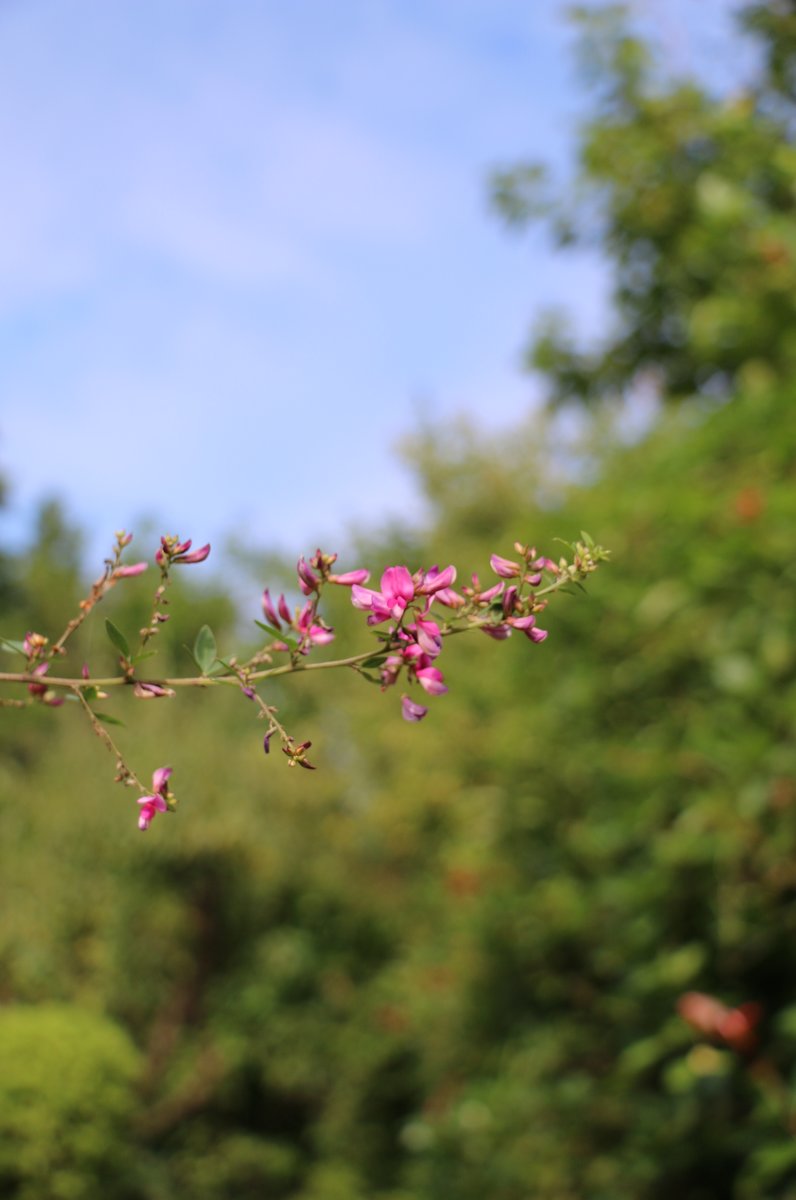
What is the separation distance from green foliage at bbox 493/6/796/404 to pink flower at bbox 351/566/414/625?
3407 mm

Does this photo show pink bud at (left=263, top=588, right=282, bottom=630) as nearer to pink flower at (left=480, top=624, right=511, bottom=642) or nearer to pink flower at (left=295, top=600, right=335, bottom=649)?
pink flower at (left=295, top=600, right=335, bottom=649)

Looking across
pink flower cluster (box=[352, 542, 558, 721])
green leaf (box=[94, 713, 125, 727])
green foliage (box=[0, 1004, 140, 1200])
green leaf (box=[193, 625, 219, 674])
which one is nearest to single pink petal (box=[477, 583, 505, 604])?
pink flower cluster (box=[352, 542, 558, 721])

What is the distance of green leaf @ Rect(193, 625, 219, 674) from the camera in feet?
3.88

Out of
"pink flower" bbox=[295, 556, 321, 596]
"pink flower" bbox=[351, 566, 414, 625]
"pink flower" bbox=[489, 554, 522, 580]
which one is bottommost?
"pink flower" bbox=[351, 566, 414, 625]

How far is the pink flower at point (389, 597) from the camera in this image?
113 centimetres

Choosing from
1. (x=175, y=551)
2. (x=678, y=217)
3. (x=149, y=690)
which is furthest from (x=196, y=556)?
(x=678, y=217)

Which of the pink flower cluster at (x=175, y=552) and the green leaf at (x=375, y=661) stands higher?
the pink flower cluster at (x=175, y=552)

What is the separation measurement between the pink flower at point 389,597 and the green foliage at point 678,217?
3407 millimetres

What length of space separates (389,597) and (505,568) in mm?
131

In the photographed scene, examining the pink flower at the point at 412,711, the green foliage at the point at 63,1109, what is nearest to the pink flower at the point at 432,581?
the pink flower at the point at 412,711

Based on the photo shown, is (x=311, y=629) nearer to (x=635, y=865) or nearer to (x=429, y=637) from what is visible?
(x=429, y=637)

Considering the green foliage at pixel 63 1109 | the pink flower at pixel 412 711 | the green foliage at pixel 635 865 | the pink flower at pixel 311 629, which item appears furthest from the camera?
the green foliage at pixel 63 1109

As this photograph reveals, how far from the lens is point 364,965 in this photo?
1243 cm

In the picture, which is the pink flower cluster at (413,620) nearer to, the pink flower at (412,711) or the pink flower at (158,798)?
the pink flower at (412,711)
